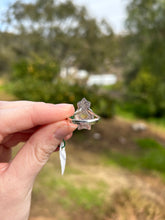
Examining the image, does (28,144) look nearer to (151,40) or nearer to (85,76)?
(85,76)

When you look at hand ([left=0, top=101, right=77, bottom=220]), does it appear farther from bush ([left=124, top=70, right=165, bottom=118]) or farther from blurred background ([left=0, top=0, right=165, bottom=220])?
bush ([left=124, top=70, right=165, bottom=118])

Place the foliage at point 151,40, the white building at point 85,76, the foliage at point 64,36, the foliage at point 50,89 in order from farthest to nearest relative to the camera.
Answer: the foliage at point 64,36
the foliage at point 151,40
the white building at point 85,76
the foliage at point 50,89

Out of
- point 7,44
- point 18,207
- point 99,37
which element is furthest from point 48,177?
point 99,37

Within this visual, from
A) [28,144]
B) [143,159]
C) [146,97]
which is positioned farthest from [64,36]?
[28,144]

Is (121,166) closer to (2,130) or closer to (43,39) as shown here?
(2,130)

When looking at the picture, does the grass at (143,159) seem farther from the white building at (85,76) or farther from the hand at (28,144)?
the hand at (28,144)

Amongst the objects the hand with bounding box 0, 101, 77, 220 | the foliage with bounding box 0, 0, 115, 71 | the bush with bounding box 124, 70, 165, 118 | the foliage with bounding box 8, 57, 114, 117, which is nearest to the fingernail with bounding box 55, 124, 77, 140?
the hand with bounding box 0, 101, 77, 220

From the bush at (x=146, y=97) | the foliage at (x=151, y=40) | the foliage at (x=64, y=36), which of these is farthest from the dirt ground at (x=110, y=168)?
the foliage at (x=64, y=36)
